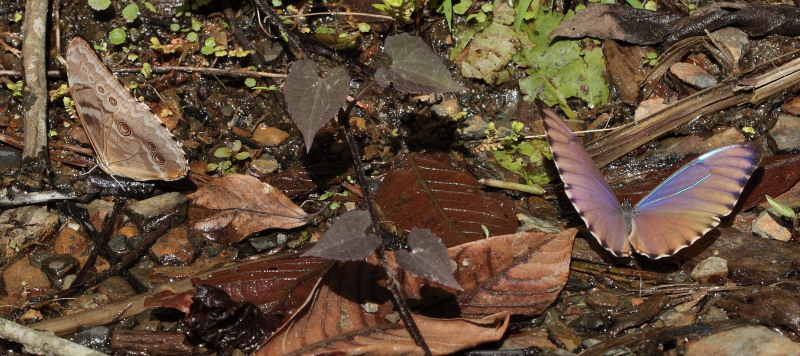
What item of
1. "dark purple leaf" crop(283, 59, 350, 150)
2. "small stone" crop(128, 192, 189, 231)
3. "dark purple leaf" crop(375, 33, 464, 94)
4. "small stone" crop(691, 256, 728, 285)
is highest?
"dark purple leaf" crop(375, 33, 464, 94)

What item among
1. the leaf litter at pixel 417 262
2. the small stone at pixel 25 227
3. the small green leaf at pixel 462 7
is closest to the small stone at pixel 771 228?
the leaf litter at pixel 417 262

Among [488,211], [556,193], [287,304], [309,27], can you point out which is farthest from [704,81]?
[287,304]

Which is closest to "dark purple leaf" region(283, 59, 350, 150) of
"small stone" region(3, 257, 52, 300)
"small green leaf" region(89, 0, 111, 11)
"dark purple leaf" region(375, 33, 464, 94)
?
"dark purple leaf" region(375, 33, 464, 94)

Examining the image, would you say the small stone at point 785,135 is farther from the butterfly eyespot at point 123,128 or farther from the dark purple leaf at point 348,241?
the butterfly eyespot at point 123,128

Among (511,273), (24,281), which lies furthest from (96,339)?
(511,273)

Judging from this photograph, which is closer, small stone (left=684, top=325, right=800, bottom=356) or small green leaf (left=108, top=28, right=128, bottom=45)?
small stone (left=684, top=325, right=800, bottom=356)

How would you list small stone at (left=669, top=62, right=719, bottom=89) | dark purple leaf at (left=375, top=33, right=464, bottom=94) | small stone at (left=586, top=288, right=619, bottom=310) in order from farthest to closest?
small stone at (left=669, top=62, right=719, bottom=89) < small stone at (left=586, top=288, right=619, bottom=310) < dark purple leaf at (left=375, top=33, right=464, bottom=94)

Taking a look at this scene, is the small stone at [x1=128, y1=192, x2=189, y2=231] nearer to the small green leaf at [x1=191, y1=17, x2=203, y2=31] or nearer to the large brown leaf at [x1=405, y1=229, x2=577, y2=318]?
the small green leaf at [x1=191, y1=17, x2=203, y2=31]
